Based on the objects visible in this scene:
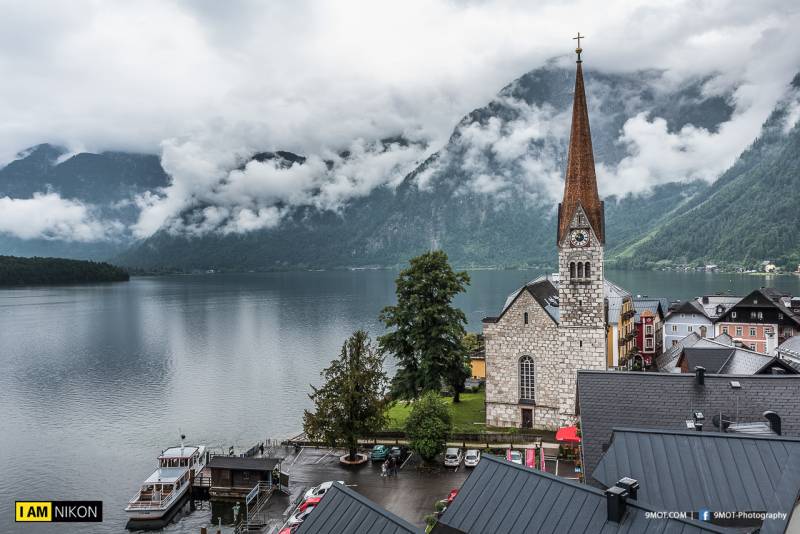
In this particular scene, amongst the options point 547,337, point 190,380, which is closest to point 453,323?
point 547,337

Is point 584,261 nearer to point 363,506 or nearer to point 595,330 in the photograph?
point 595,330

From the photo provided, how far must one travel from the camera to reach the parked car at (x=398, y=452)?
43.6 meters

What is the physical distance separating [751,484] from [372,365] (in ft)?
105

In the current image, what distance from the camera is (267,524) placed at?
35656mm

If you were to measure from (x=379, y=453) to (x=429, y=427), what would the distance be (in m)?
4.81

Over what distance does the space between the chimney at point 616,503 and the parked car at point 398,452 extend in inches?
1231

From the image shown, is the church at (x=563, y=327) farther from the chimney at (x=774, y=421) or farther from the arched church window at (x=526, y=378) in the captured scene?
the chimney at (x=774, y=421)

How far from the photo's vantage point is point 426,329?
53.0 metres

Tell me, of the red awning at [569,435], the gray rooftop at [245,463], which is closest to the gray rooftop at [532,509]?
the red awning at [569,435]

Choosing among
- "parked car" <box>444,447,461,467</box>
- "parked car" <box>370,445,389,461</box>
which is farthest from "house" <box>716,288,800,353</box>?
"parked car" <box>370,445,389,461</box>

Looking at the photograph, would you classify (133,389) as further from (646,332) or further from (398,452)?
(646,332)

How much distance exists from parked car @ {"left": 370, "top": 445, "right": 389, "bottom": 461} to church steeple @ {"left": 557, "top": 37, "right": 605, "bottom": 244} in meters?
19.3

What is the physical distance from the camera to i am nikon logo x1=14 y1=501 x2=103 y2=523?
1618 inches

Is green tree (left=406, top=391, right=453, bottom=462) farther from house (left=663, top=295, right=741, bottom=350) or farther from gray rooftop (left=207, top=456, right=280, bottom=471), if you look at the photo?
house (left=663, top=295, right=741, bottom=350)
